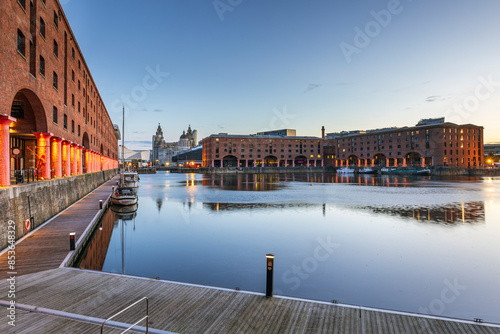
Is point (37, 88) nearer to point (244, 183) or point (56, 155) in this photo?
point (56, 155)

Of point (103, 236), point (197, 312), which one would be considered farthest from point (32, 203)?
point (197, 312)

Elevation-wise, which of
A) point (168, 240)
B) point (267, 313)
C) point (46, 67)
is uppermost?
point (46, 67)

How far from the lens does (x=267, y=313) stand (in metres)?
8.44

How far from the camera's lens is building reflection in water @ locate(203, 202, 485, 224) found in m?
29.7

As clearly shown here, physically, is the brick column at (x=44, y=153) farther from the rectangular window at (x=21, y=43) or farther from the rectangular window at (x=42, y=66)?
the rectangular window at (x=21, y=43)

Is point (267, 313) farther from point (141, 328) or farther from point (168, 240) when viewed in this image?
point (168, 240)

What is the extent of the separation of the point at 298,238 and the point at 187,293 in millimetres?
14310

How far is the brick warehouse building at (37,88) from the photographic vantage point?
59.7 feet

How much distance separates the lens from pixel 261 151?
557ft

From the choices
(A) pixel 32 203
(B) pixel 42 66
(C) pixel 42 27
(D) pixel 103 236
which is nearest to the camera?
(A) pixel 32 203

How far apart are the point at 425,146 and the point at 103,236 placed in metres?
143

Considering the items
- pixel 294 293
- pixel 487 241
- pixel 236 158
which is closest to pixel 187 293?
pixel 294 293

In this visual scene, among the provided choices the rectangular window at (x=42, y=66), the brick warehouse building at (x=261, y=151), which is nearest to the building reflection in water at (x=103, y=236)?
the rectangular window at (x=42, y=66)

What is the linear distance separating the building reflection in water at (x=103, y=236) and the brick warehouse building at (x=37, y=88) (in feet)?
20.6
